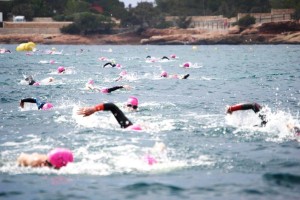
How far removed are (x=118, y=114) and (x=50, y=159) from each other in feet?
11.1

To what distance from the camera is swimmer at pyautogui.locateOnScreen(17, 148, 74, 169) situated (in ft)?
38.4

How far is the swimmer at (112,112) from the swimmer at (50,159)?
193 centimetres

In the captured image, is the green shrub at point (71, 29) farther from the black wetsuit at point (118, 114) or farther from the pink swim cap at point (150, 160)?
the pink swim cap at point (150, 160)

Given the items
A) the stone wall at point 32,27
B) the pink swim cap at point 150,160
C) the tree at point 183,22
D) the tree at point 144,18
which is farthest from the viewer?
the tree at point 183,22

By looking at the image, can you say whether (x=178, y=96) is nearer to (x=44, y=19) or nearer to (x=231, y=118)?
(x=231, y=118)

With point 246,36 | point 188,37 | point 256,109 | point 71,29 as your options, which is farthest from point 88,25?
point 256,109

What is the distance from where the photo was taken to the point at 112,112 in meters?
14.3

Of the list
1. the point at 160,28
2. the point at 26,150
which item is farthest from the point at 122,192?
the point at 160,28

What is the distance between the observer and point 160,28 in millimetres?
132625

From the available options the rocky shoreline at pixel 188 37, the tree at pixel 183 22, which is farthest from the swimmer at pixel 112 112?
the tree at pixel 183 22

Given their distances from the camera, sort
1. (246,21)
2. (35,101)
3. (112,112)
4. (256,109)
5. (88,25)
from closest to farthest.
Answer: (112,112), (256,109), (35,101), (246,21), (88,25)

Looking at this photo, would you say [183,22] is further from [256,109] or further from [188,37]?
[256,109]

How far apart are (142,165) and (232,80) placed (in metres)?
25.2

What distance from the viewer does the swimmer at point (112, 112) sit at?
532 inches
